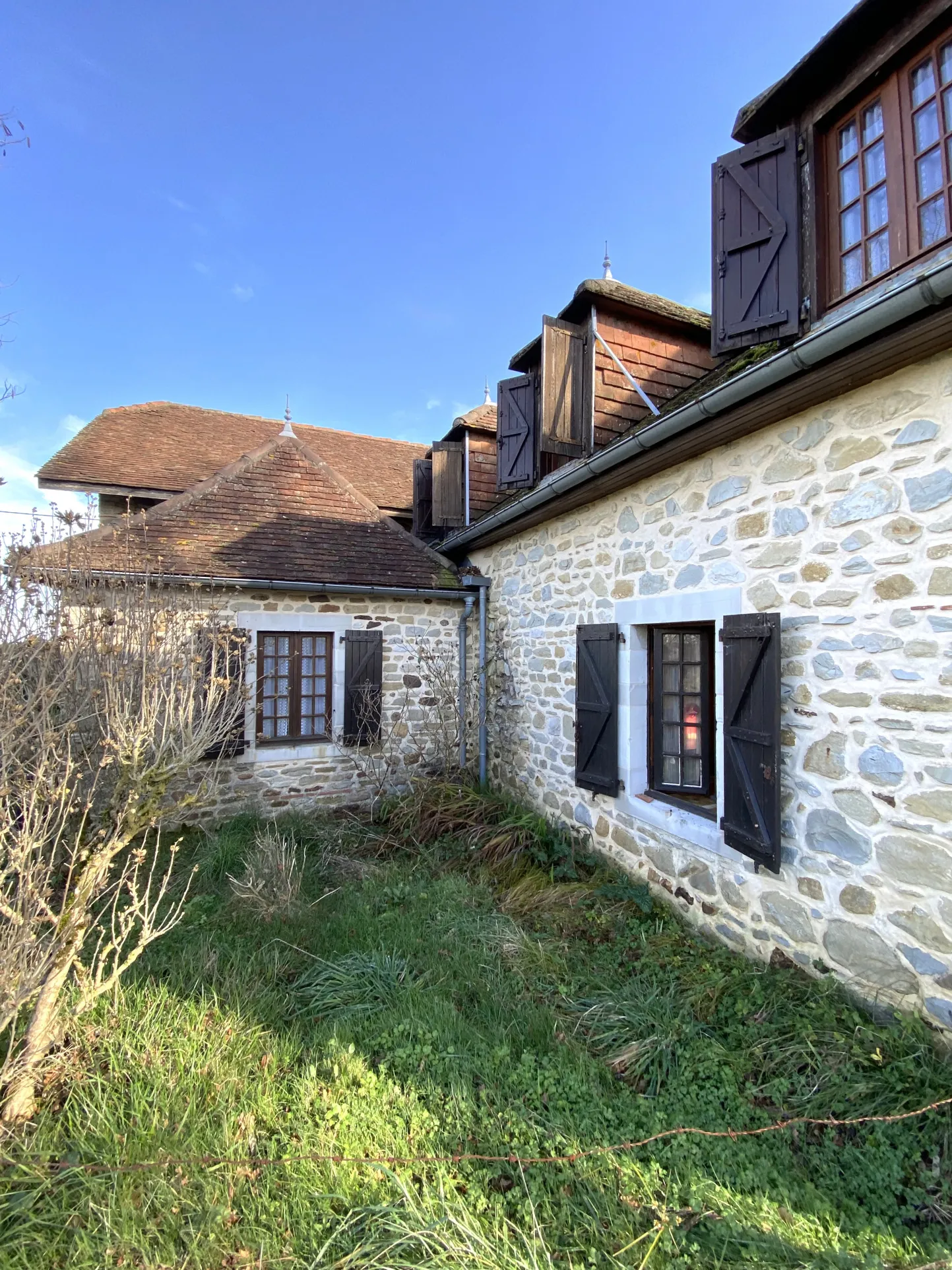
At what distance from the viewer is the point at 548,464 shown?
257 inches

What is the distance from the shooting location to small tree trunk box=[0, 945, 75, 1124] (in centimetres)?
241

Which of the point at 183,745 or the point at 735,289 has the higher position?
the point at 735,289

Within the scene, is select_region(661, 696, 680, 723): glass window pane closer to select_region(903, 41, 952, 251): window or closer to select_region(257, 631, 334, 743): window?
select_region(903, 41, 952, 251): window

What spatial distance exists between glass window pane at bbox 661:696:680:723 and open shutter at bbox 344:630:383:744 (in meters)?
3.71

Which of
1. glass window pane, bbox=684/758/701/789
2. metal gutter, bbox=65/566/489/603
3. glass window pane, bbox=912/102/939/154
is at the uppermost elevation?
glass window pane, bbox=912/102/939/154

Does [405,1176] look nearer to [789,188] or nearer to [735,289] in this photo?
[735,289]

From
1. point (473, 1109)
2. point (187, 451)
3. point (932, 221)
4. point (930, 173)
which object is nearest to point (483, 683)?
point (473, 1109)

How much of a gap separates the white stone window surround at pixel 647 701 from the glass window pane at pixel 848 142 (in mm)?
2592

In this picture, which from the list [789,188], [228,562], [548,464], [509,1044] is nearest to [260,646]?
[228,562]

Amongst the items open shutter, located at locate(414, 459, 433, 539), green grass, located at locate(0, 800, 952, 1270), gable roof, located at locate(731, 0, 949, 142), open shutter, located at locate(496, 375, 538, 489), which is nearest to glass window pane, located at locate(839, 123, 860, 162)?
gable roof, located at locate(731, 0, 949, 142)

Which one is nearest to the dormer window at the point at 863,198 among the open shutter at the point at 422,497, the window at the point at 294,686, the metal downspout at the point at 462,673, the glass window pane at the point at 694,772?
the glass window pane at the point at 694,772

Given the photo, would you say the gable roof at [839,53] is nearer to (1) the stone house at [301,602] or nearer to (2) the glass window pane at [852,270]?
(2) the glass window pane at [852,270]

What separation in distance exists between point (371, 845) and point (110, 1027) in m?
3.09

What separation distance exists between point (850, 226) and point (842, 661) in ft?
8.35
